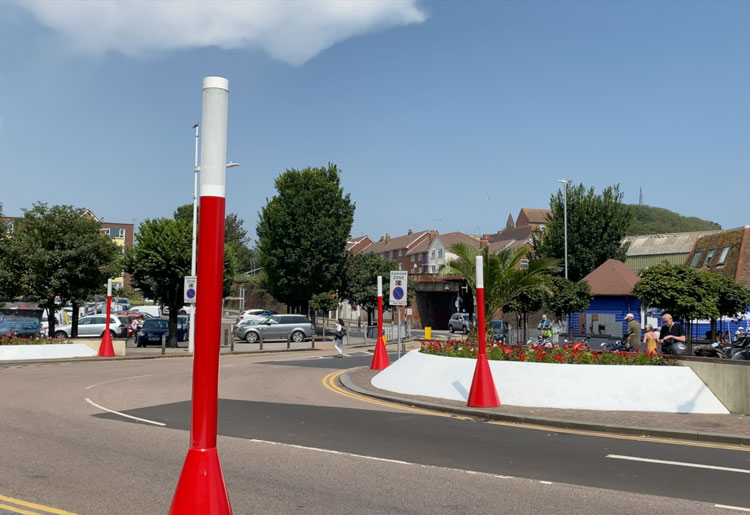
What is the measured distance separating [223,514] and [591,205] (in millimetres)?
51211

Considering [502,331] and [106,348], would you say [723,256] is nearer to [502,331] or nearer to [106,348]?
[502,331]

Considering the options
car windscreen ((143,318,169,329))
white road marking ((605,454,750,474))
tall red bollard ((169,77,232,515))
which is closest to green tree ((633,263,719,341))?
white road marking ((605,454,750,474))

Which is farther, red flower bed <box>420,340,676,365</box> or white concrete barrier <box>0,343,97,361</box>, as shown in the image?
white concrete barrier <box>0,343,97,361</box>

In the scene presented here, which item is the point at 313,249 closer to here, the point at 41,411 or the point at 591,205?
the point at 591,205

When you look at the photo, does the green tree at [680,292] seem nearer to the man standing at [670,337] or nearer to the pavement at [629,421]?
the man standing at [670,337]

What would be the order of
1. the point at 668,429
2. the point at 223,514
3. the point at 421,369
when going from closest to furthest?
1. the point at 223,514
2. the point at 668,429
3. the point at 421,369

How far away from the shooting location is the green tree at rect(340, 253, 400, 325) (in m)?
50.3

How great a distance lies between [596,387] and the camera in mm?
12344

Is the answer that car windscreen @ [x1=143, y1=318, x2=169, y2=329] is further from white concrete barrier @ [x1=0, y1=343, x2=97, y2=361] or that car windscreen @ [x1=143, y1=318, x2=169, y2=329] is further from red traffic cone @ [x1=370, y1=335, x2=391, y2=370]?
red traffic cone @ [x1=370, y1=335, x2=391, y2=370]

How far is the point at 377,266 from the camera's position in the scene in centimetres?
5097

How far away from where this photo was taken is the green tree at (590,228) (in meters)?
51.7

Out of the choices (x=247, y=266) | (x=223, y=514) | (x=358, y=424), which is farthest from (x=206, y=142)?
(x=247, y=266)

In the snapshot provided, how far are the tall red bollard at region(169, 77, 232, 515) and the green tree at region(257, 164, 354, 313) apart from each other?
43593mm

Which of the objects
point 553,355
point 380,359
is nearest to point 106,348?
point 380,359
